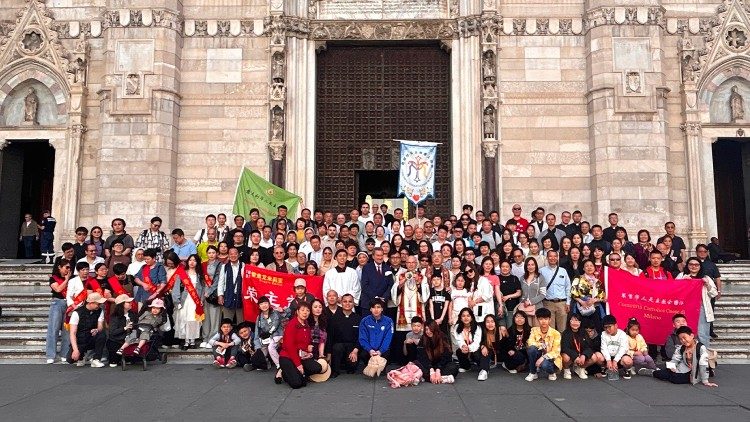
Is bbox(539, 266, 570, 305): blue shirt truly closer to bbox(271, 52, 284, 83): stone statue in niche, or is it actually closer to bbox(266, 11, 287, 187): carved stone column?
bbox(266, 11, 287, 187): carved stone column

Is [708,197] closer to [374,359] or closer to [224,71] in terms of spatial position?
[374,359]

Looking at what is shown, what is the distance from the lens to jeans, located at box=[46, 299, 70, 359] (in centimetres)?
1139

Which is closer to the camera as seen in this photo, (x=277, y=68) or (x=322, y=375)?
(x=322, y=375)

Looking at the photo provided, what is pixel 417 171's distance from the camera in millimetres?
16469

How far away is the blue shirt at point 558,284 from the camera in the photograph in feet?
36.3

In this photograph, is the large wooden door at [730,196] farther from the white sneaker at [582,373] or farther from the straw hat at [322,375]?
the straw hat at [322,375]

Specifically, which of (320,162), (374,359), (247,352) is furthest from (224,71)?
(374,359)

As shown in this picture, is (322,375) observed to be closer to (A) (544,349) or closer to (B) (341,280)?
(B) (341,280)

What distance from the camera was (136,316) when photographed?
36.6 feet

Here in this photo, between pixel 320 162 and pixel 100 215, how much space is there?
7018mm

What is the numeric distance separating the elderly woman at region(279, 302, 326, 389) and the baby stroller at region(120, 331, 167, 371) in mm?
2847

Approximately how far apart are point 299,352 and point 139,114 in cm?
1158

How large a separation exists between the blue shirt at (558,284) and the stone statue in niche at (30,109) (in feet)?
56.8

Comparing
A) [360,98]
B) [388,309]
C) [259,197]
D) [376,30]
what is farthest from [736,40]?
[259,197]
